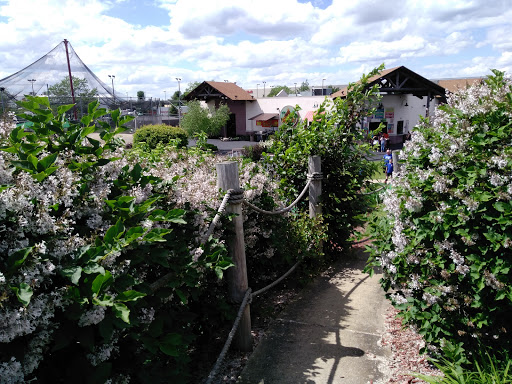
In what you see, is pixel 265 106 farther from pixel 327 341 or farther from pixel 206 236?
pixel 206 236

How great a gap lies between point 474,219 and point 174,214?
81.5 inches

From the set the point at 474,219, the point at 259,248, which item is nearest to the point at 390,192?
the point at 474,219

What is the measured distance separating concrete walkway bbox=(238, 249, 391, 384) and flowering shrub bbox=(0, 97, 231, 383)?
1141 millimetres

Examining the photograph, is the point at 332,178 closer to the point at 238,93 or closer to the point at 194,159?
the point at 194,159

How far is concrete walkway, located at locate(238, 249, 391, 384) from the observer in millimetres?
3246

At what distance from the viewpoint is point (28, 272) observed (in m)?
1.58

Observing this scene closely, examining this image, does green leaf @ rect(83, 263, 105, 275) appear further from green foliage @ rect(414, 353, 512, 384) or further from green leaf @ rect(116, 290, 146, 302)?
green foliage @ rect(414, 353, 512, 384)

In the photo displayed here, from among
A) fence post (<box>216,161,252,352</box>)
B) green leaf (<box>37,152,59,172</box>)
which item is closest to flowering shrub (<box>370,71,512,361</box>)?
fence post (<box>216,161,252,352</box>)

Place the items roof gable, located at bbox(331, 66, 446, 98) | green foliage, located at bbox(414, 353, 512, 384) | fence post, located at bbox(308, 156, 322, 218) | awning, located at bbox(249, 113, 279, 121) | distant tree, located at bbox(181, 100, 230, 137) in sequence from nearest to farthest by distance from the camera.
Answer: green foliage, located at bbox(414, 353, 512, 384) → fence post, located at bbox(308, 156, 322, 218) → roof gable, located at bbox(331, 66, 446, 98) → distant tree, located at bbox(181, 100, 230, 137) → awning, located at bbox(249, 113, 279, 121)

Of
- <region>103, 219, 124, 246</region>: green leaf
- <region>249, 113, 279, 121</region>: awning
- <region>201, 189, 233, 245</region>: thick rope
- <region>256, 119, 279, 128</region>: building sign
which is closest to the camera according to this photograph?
<region>103, 219, 124, 246</region>: green leaf

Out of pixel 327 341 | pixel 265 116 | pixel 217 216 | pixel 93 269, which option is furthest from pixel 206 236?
pixel 265 116

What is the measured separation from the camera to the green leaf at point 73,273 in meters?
1.63

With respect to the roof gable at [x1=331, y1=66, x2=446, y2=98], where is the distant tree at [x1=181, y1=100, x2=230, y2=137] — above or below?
below

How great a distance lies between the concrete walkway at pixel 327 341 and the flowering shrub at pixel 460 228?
0.60m
